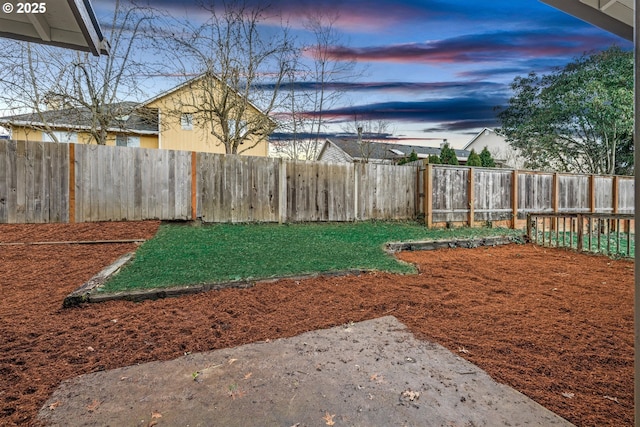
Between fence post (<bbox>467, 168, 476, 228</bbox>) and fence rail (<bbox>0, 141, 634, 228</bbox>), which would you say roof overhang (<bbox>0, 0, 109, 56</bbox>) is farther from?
fence post (<bbox>467, 168, 476, 228</bbox>)

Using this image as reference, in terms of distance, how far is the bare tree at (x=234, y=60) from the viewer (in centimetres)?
880

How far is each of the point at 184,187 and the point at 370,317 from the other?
560 centimetres

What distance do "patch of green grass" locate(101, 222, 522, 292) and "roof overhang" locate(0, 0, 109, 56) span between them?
249cm

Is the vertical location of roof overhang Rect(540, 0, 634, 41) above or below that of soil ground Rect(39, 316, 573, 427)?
above

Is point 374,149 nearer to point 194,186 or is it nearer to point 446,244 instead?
point 446,244

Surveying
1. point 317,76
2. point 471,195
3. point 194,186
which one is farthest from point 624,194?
point 194,186

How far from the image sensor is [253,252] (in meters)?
4.81

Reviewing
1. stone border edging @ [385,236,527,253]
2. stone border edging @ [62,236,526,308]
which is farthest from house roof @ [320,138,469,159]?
stone border edging @ [62,236,526,308]

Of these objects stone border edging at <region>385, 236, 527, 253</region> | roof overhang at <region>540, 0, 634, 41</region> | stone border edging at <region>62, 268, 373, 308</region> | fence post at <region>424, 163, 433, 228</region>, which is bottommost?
stone border edging at <region>62, 268, 373, 308</region>

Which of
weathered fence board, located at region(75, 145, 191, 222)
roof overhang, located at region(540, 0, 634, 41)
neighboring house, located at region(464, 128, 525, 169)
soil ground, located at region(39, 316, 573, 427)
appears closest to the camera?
soil ground, located at region(39, 316, 573, 427)

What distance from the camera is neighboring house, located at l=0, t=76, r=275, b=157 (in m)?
9.29

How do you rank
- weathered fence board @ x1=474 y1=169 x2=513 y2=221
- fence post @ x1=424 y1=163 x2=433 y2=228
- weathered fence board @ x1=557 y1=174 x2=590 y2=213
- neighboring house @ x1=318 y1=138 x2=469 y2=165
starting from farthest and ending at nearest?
neighboring house @ x1=318 y1=138 x2=469 y2=165, weathered fence board @ x1=557 y1=174 x2=590 y2=213, weathered fence board @ x1=474 y1=169 x2=513 y2=221, fence post @ x1=424 y1=163 x2=433 y2=228

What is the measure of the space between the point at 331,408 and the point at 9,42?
406 inches

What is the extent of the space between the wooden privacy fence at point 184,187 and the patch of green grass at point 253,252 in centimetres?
54
